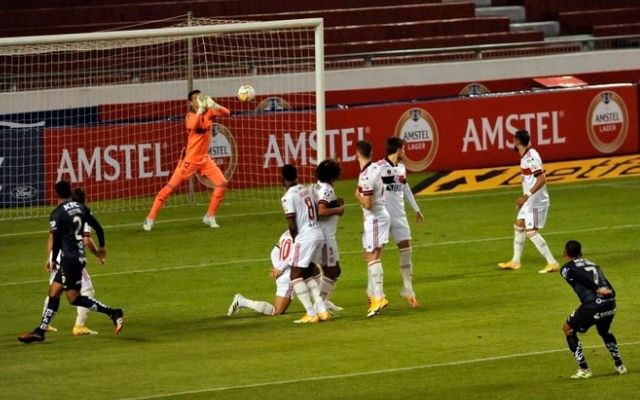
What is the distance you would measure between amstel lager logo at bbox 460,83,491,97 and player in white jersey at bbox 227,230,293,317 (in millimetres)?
16764

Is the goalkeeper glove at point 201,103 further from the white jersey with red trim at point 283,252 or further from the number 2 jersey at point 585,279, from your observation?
the number 2 jersey at point 585,279

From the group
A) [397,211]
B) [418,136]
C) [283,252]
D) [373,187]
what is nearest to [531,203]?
[397,211]

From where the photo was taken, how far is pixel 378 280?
56.5 ft

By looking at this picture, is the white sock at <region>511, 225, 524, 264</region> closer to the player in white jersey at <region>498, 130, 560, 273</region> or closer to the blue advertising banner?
the player in white jersey at <region>498, 130, 560, 273</region>

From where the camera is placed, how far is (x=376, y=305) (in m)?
17.2

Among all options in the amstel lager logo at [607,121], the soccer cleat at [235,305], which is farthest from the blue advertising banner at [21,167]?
the amstel lager logo at [607,121]

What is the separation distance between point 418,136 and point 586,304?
15.9 meters

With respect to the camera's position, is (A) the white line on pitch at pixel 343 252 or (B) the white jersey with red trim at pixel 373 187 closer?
(B) the white jersey with red trim at pixel 373 187

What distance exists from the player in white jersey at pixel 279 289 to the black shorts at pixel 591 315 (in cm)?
423

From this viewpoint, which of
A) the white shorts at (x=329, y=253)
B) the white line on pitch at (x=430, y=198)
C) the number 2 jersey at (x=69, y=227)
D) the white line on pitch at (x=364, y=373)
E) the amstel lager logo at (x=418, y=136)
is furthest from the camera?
the amstel lager logo at (x=418, y=136)

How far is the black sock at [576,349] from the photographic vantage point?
542 inches

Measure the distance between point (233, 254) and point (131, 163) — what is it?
17.7 ft

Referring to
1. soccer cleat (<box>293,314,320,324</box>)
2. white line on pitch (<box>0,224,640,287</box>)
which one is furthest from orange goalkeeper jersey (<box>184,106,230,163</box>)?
soccer cleat (<box>293,314,320,324</box>)

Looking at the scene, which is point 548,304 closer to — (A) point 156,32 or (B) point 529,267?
(B) point 529,267
